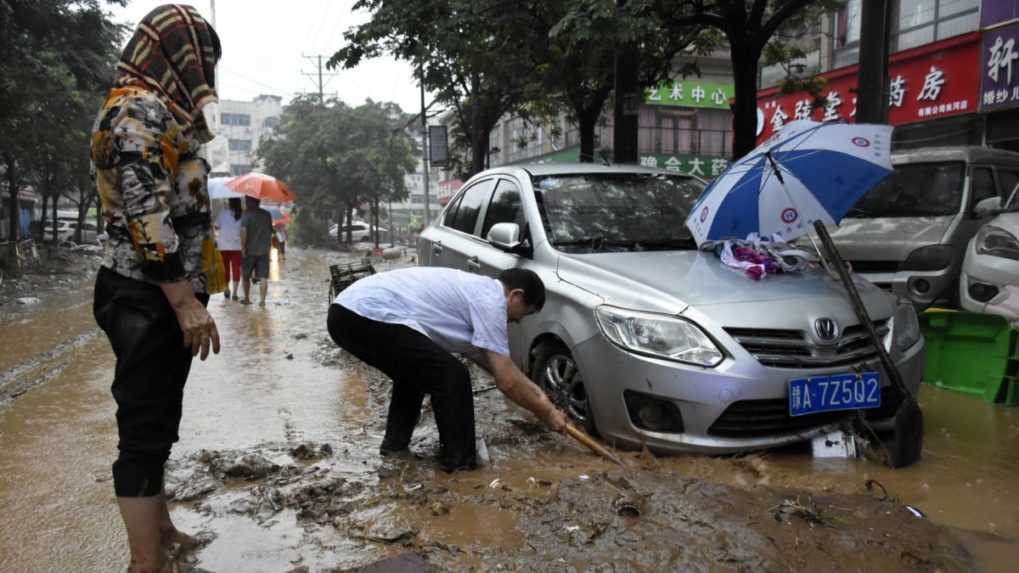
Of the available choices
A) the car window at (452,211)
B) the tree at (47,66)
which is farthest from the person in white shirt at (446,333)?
the tree at (47,66)

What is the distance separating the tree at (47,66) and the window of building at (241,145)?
63.9 m

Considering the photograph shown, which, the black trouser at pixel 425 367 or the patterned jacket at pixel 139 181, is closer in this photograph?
the patterned jacket at pixel 139 181

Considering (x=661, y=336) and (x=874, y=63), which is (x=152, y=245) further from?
(x=874, y=63)

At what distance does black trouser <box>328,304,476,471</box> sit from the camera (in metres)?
3.21

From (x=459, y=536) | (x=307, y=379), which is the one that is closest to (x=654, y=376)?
(x=459, y=536)

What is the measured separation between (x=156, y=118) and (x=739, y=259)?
283cm

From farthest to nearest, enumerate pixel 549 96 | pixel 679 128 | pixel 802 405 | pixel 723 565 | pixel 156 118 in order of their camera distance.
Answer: pixel 679 128, pixel 549 96, pixel 802 405, pixel 723 565, pixel 156 118

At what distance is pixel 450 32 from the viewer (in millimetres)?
8953

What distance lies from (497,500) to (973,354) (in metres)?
3.71

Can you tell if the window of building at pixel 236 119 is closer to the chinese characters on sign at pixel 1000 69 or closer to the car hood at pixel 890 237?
the chinese characters on sign at pixel 1000 69

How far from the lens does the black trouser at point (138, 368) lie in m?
2.17

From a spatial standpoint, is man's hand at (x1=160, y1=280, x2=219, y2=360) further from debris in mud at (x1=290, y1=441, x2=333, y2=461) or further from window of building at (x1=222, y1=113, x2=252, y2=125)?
window of building at (x1=222, y1=113, x2=252, y2=125)

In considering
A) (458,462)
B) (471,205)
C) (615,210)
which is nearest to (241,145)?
(471,205)

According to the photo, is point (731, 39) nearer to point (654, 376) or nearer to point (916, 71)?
point (654, 376)
